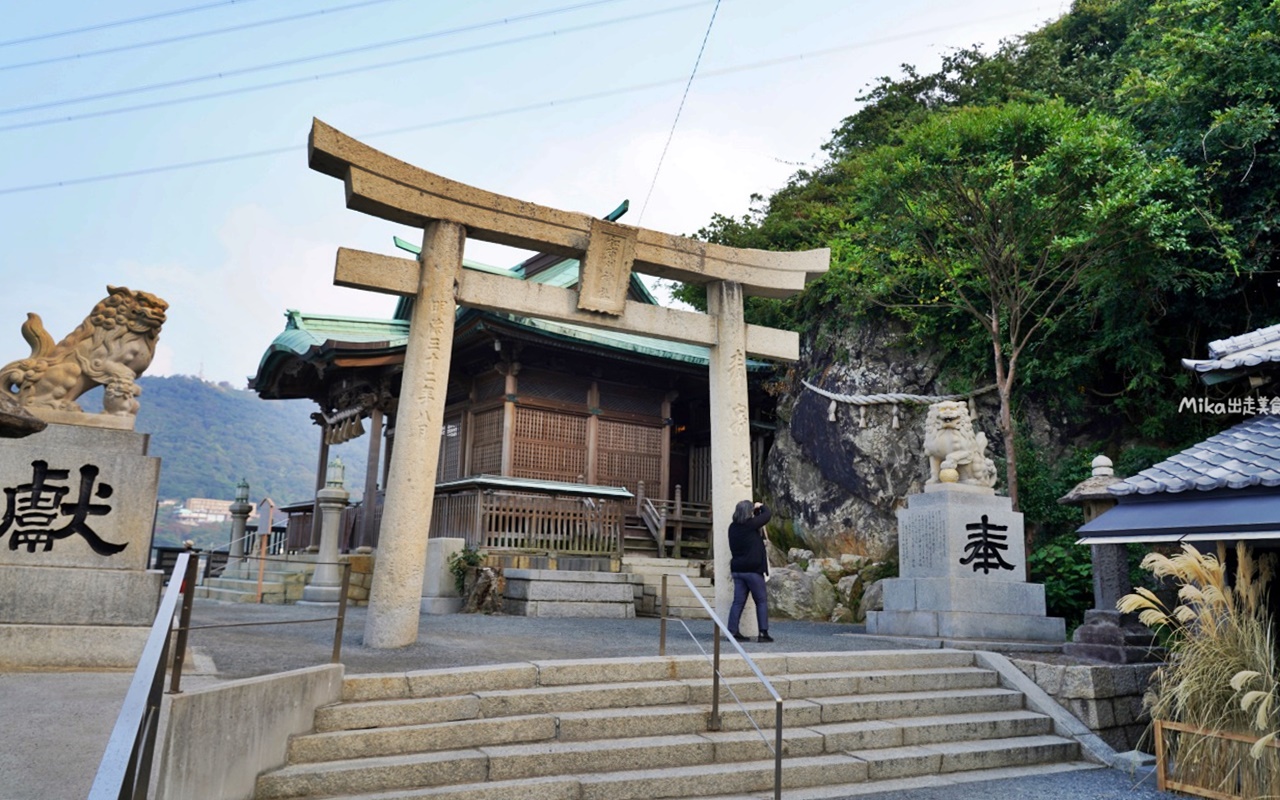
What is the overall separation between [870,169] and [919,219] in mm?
1313

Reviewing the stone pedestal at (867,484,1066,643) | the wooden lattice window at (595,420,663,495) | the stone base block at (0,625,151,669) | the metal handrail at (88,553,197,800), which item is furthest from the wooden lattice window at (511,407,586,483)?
the metal handrail at (88,553,197,800)

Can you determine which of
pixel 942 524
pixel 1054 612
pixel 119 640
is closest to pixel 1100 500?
pixel 942 524

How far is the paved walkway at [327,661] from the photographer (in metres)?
3.91

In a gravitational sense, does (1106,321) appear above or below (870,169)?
below

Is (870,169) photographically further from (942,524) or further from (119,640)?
(119,640)

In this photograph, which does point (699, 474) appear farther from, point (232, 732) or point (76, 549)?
point (232, 732)

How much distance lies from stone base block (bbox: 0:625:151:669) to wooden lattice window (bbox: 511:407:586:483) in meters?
11.3

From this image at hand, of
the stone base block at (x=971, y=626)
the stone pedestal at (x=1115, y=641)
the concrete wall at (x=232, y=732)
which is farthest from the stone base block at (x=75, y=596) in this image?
the stone pedestal at (x=1115, y=641)

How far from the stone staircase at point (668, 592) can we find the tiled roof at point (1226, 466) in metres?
7.21

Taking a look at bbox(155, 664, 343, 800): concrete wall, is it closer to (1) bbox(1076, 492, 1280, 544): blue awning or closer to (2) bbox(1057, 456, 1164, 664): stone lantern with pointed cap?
(1) bbox(1076, 492, 1280, 544): blue awning

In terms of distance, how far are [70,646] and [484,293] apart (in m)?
4.98

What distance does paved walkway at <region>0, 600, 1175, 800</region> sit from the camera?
3914mm

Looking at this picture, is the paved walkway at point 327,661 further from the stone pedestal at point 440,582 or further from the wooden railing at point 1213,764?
the stone pedestal at point 440,582

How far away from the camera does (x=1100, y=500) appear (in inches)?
381
